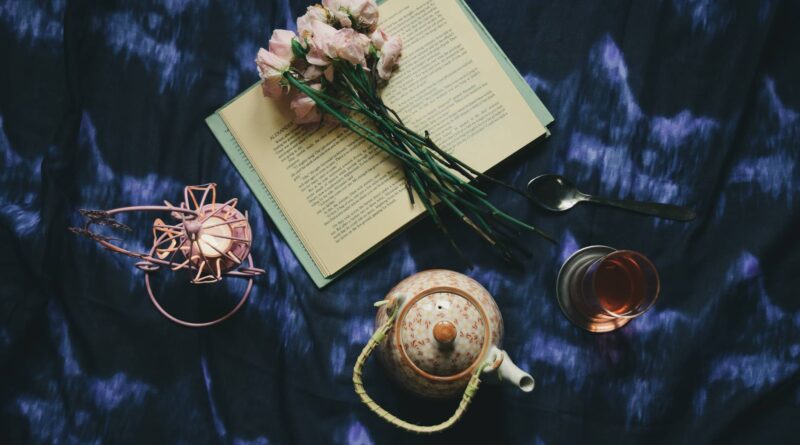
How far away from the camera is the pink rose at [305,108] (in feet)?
2.30

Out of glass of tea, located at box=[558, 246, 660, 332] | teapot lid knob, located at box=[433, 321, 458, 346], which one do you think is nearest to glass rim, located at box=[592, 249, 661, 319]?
glass of tea, located at box=[558, 246, 660, 332]

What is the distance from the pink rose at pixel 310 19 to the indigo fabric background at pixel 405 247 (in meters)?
0.12

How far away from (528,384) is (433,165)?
29 cm

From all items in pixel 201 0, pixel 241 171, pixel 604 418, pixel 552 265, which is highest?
pixel 201 0

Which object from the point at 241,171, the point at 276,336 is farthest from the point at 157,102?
the point at 276,336

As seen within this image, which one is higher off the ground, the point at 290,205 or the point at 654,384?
the point at 290,205

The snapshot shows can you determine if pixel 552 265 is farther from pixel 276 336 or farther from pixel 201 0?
pixel 201 0

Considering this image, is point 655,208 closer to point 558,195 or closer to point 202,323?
point 558,195

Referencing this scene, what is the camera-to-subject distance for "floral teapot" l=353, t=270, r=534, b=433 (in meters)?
0.57

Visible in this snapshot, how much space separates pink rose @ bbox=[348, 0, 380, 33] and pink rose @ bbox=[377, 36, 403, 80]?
0.03 metres

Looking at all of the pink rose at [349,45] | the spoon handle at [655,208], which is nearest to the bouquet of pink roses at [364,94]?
the pink rose at [349,45]

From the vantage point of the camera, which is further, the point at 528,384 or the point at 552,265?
the point at 552,265

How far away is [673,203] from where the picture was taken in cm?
75

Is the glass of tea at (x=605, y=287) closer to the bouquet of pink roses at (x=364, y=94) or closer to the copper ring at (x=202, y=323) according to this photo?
the bouquet of pink roses at (x=364, y=94)
